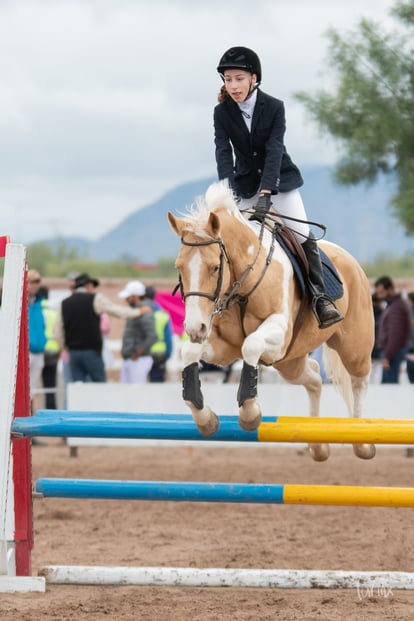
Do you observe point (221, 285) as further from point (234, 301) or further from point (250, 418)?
point (250, 418)

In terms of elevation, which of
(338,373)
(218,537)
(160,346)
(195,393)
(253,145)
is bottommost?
(218,537)

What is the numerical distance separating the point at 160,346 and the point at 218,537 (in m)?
5.08

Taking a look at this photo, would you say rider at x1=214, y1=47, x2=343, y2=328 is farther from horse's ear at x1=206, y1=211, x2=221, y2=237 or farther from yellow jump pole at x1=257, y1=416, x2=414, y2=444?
yellow jump pole at x1=257, y1=416, x2=414, y2=444

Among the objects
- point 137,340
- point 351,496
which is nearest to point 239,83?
point 351,496

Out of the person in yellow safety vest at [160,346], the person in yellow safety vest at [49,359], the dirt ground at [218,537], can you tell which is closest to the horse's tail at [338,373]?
the dirt ground at [218,537]

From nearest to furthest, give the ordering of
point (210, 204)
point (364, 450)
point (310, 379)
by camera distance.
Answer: point (210, 204) → point (364, 450) → point (310, 379)

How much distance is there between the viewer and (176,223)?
16.5 feet

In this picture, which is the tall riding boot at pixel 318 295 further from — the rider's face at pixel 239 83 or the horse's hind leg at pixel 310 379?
the rider's face at pixel 239 83

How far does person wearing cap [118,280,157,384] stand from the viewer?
40.5 ft

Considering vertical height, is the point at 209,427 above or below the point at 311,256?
below

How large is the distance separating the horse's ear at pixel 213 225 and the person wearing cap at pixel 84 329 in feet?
22.0

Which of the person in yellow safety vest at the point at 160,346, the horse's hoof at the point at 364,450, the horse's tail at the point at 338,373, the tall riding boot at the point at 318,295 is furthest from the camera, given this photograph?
the person in yellow safety vest at the point at 160,346

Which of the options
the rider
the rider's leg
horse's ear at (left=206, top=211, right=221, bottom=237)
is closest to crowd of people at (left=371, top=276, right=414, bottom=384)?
the rider's leg

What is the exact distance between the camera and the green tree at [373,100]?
520 inches
